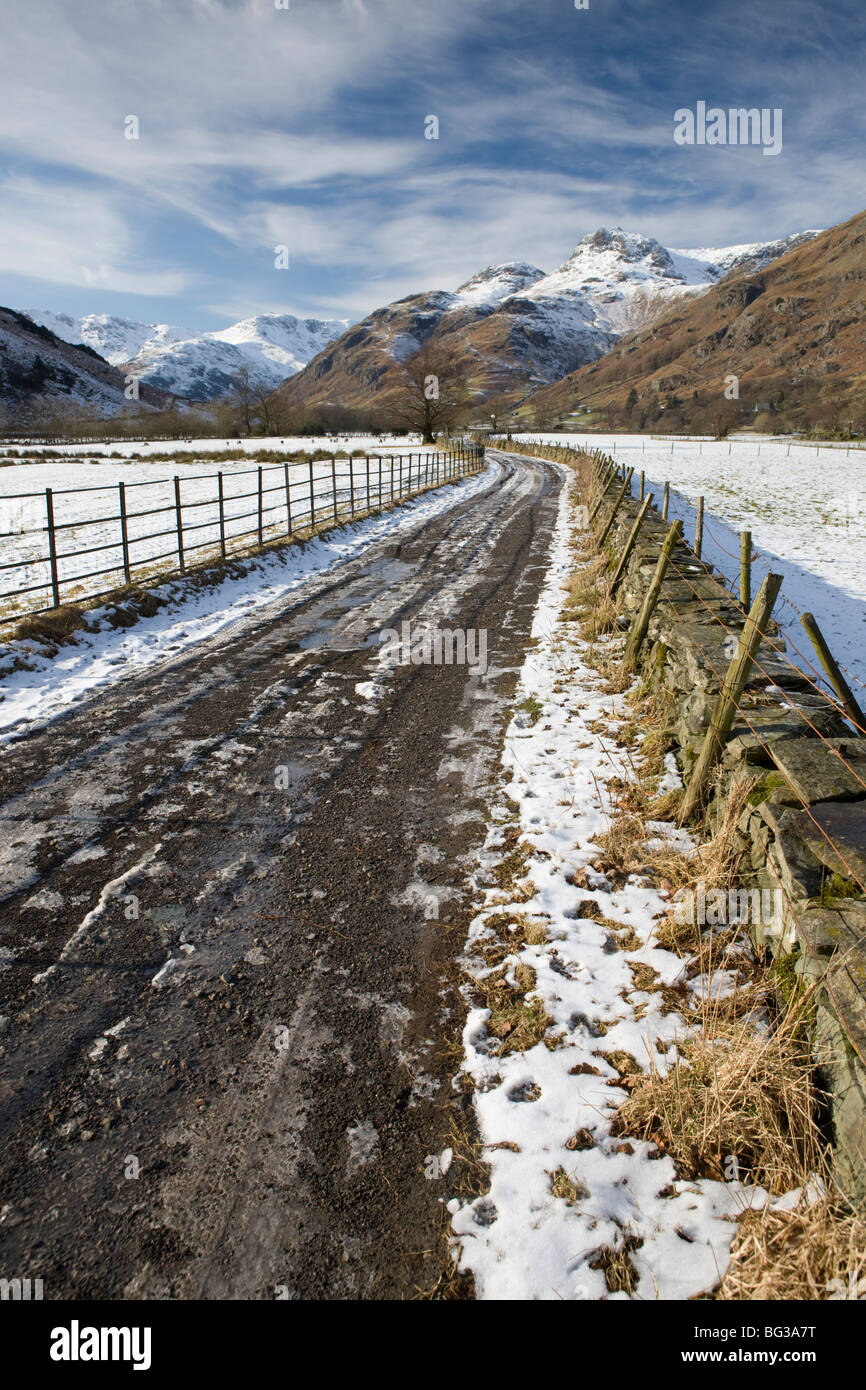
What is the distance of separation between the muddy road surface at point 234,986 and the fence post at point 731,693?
1.45 meters

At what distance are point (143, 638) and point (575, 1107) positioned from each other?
25.5 ft

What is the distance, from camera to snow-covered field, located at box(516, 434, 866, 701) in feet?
35.8

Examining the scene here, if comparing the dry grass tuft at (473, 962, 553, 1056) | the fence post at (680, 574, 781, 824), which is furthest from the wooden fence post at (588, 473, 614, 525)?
the dry grass tuft at (473, 962, 553, 1056)

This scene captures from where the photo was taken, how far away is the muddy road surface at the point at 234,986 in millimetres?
2314

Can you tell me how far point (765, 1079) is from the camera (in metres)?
2.55

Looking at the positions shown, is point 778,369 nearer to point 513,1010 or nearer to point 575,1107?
point 513,1010

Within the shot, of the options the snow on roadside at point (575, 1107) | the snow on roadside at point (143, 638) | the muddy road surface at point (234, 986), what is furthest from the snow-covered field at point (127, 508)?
the snow on roadside at point (575, 1107)

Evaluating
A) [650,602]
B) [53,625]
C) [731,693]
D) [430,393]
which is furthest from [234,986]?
[430,393]

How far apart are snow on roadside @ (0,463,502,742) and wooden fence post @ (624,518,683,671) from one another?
5217 mm

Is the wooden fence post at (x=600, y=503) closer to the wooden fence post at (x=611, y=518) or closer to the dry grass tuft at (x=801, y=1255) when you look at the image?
the wooden fence post at (x=611, y=518)

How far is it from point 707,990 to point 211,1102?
83.8 inches

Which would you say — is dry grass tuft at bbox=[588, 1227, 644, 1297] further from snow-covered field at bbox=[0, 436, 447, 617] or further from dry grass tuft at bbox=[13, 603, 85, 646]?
dry grass tuft at bbox=[13, 603, 85, 646]
